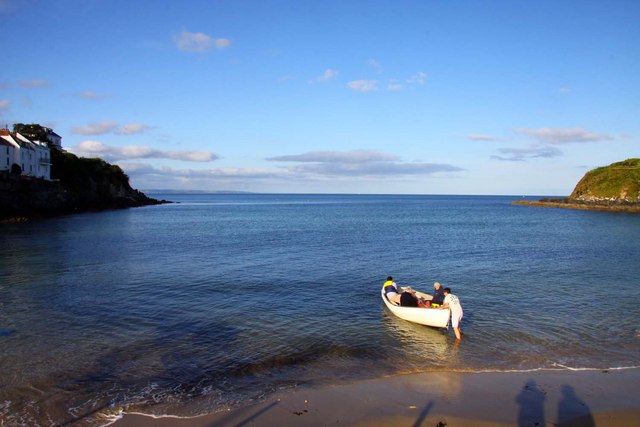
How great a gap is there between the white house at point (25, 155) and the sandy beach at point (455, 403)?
86.2 metres

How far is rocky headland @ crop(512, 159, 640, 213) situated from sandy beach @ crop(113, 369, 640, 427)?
107465 mm

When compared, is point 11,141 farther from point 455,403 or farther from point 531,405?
point 531,405

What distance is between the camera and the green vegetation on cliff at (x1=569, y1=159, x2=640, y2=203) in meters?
116

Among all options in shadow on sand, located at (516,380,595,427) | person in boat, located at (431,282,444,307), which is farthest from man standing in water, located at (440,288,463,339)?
shadow on sand, located at (516,380,595,427)

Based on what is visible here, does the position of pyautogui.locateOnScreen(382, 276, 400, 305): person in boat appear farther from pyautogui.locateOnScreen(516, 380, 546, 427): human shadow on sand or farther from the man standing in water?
pyautogui.locateOnScreen(516, 380, 546, 427): human shadow on sand

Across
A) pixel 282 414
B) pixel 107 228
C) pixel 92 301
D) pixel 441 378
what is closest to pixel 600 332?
pixel 441 378

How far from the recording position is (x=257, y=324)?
19875mm

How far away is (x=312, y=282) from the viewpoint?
95.0 ft

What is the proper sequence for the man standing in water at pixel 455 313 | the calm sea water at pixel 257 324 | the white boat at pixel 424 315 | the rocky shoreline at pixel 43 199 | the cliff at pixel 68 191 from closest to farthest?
the calm sea water at pixel 257 324, the man standing in water at pixel 455 313, the white boat at pixel 424 315, the rocky shoreline at pixel 43 199, the cliff at pixel 68 191

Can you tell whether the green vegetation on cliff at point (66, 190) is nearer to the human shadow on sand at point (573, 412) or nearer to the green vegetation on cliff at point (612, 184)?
the human shadow on sand at point (573, 412)

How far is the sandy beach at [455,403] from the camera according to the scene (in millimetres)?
11398

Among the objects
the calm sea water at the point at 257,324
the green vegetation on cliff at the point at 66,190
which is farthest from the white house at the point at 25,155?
the calm sea water at the point at 257,324

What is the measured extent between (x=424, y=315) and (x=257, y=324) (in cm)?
719

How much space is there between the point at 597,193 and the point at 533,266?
108323mm
